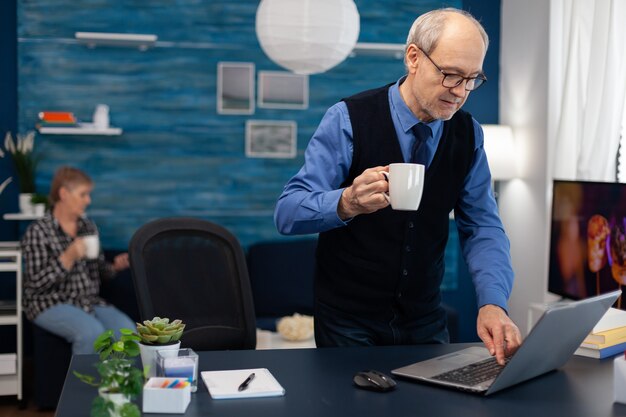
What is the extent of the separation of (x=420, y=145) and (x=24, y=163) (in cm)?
347

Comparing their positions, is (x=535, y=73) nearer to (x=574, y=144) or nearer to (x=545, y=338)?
(x=574, y=144)

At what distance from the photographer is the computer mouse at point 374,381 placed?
5.25 feet

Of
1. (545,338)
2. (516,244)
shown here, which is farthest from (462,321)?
(545,338)

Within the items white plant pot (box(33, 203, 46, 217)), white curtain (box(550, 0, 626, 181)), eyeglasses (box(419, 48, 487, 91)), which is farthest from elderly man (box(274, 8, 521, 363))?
white plant pot (box(33, 203, 46, 217))

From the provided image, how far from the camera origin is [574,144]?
15.4 feet

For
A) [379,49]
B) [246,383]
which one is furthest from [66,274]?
[246,383]

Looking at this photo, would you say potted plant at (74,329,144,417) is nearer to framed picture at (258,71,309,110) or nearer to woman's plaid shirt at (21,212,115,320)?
woman's plaid shirt at (21,212,115,320)

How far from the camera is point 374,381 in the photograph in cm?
161

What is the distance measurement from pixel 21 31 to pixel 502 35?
10.2 feet

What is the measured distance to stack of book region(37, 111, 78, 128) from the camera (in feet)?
16.4

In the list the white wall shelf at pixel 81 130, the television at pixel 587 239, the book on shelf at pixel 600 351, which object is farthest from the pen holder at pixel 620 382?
the white wall shelf at pixel 81 130

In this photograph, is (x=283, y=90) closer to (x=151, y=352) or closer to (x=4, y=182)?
(x=4, y=182)

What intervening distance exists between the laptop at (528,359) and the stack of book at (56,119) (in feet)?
12.2

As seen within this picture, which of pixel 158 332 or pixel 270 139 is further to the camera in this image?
pixel 270 139
